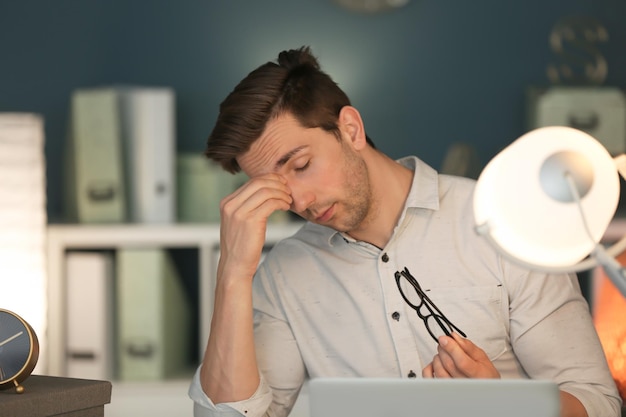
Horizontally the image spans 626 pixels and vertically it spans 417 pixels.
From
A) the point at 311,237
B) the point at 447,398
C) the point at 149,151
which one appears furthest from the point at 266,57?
the point at 447,398

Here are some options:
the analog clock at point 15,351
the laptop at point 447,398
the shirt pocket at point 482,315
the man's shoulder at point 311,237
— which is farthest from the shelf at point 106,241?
the laptop at point 447,398

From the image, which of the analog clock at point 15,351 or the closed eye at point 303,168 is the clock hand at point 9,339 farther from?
the closed eye at point 303,168

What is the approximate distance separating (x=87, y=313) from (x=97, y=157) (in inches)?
18.0

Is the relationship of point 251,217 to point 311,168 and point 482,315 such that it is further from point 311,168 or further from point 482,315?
point 482,315

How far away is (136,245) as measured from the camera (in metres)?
2.96

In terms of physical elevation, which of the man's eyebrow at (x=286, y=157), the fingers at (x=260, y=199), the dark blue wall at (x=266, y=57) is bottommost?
the fingers at (x=260, y=199)

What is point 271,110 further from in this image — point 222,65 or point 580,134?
point 222,65

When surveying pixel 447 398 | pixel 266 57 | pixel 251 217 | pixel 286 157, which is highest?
pixel 266 57

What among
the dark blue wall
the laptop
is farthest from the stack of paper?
the laptop

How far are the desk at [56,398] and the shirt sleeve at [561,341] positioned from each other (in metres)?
0.77

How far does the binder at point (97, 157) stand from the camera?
2.90 m

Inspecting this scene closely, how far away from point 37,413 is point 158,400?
145cm

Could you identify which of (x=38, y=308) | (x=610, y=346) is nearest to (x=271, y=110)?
(x=610, y=346)

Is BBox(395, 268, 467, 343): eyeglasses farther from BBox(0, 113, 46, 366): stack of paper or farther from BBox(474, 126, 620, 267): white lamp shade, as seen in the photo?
BBox(0, 113, 46, 366): stack of paper
